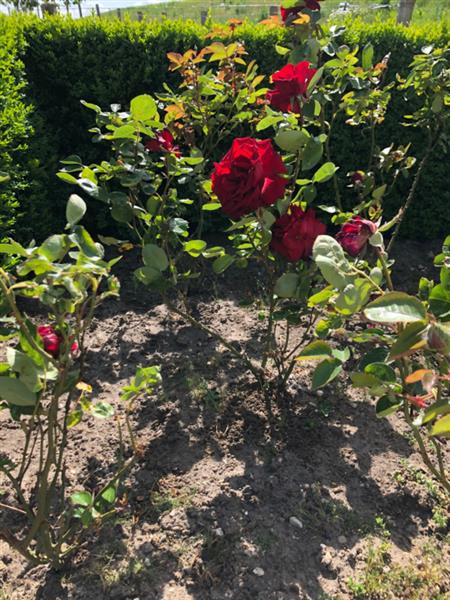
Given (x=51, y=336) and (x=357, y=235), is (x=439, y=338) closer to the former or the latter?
(x=357, y=235)


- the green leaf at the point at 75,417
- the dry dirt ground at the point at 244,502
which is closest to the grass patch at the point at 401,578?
the dry dirt ground at the point at 244,502

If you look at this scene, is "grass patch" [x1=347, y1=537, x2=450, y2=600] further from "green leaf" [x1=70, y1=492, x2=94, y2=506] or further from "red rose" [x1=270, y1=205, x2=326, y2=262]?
"red rose" [x1=270, y1=205, x2=326, y2=262]

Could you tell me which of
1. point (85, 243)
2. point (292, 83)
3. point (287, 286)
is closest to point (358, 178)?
point (292, 83)

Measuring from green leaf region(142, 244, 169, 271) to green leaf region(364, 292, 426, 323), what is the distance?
3.11 feet

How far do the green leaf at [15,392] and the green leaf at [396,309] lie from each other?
0.75m

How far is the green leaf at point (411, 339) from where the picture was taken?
3.20ft

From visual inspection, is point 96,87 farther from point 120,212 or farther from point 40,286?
point 40,286

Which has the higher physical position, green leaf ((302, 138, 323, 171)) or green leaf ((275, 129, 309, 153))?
green leaf ((275, 129, 309, 153))

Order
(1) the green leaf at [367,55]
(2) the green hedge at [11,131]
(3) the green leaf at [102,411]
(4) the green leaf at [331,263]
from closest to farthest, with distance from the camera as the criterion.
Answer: (4) the green leaf at [331,263], (3) the green leaf at [102,411], (1) the green leaf at [367,55], (2) the green hedge at [11,131]

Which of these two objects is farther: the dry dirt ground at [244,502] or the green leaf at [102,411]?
the dry dirt ground at [244,502]

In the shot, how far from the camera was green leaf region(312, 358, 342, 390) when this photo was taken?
1294 mm

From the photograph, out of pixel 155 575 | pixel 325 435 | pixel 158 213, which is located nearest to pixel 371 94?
pixel 158 213

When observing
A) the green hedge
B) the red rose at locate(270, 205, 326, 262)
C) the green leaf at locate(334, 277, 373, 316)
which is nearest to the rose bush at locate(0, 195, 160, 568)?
the green leaf at locate(334, 277, 373, 316)

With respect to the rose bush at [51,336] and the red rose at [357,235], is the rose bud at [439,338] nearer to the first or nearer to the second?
the red rose at [357,235]
